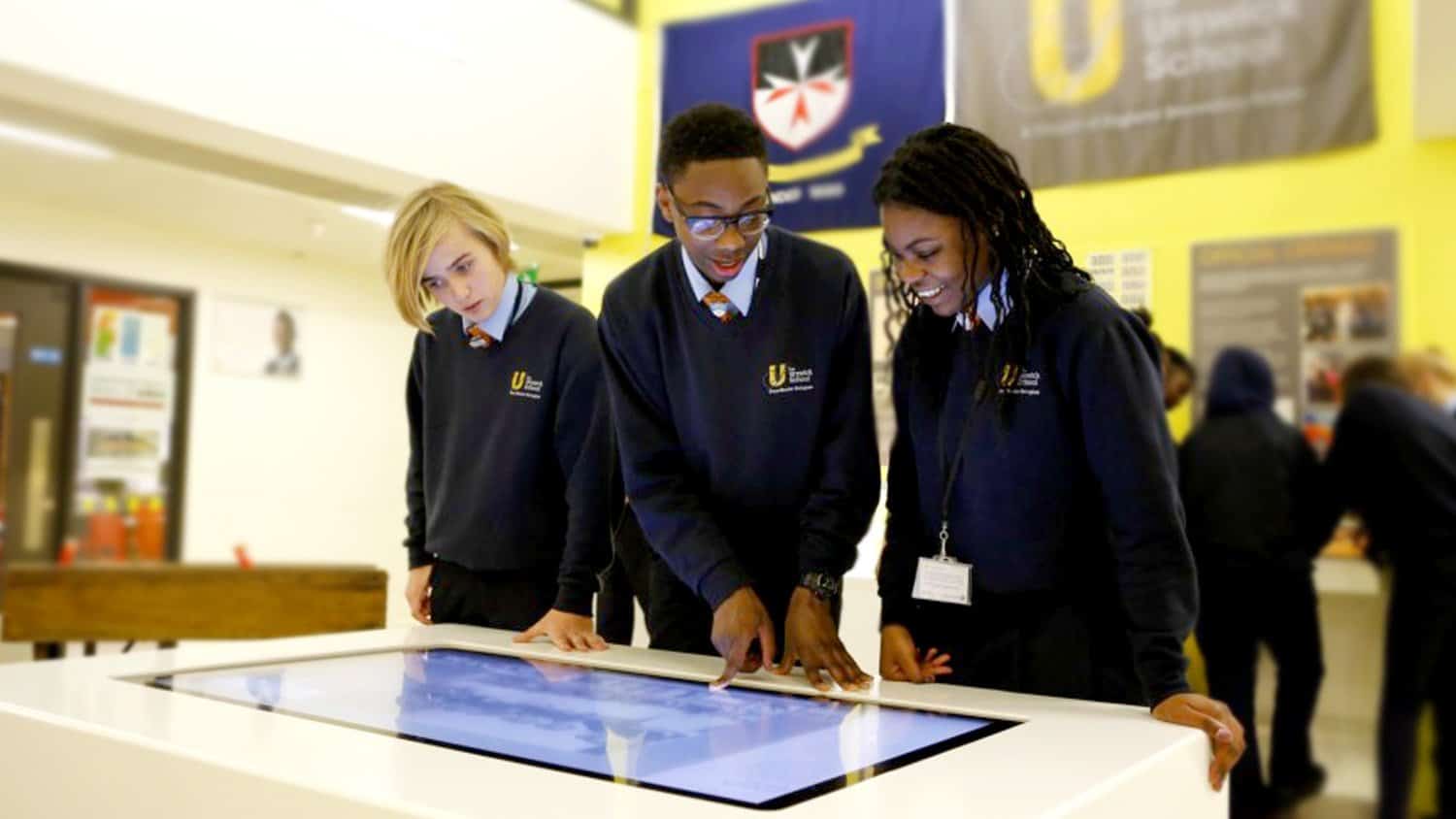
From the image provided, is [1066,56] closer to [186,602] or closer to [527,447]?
[527,447]

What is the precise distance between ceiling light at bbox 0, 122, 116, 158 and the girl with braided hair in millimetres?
2024

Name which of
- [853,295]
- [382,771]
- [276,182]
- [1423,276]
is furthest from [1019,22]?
[276,182]

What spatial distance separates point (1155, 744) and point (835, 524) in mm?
467

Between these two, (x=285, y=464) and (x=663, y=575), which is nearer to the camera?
(x=663, y=575)

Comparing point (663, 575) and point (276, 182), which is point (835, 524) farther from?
point (276, 182)

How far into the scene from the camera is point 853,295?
1.27m

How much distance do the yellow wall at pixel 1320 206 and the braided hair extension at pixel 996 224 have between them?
5 centimetres

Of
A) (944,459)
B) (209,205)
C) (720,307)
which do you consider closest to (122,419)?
(209,205)

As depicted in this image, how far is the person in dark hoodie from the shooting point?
921 mm

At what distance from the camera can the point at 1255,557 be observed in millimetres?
1062

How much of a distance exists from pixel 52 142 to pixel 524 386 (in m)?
1.81

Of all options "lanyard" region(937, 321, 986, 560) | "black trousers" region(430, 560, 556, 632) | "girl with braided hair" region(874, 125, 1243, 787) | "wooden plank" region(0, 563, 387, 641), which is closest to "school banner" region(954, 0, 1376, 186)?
"girl with braided hair" region(874, 125, 1243, 787)

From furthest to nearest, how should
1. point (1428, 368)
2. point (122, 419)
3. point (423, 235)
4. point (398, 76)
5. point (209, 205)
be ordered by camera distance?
point (122, 419) < point (209, 205) < point (398, 76) < point (423, 235) < point (1428, 368)

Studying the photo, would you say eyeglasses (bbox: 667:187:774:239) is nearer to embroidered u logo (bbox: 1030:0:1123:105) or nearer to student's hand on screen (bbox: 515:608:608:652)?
embroidered u logo (bbox: 1030:0:1123:105)
